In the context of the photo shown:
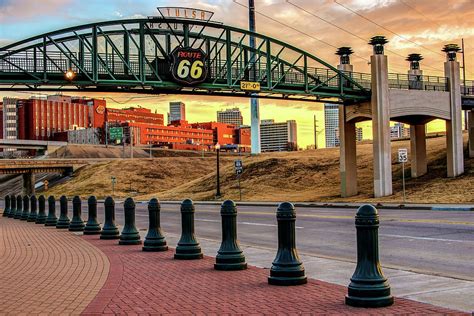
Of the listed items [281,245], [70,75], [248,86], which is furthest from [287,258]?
[248,86]

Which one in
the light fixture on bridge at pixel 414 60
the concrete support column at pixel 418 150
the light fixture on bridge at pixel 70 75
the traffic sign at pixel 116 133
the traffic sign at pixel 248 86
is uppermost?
the traffic sign at pixel 116 133

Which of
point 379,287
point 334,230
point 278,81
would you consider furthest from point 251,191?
point 379,287

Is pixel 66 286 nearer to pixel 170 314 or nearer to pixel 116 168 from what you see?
pixel 170 314

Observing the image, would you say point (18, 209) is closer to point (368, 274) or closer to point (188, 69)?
point (188, 69)

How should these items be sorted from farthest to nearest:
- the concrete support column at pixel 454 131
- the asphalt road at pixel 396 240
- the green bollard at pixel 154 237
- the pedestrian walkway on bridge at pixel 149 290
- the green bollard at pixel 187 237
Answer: the concrete support column at pixel 454 131 → the green bollard at pixel 154 237 → the green bollard at pixel 187 237 → the asphalt road at pixel 396 240 → the pedestrian walkway on bridge at pixel 149 290

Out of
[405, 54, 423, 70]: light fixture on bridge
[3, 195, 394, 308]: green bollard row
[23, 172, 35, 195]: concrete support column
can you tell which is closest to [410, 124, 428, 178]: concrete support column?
[405, 54, 423, 70]: light fixture on bridge

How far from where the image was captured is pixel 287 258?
27.3 feet

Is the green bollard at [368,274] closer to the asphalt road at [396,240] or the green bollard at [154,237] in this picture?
the asphalt road at [396,240]

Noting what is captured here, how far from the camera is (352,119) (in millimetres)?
43062

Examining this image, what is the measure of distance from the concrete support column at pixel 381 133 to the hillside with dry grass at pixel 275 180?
1.37m

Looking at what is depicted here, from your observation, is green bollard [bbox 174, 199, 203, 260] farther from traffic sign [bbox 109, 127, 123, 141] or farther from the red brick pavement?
traffic sign [bbox 109, 127, 123, 141]

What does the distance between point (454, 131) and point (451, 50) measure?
5999 mm

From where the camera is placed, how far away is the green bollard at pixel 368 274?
6711 millimetres

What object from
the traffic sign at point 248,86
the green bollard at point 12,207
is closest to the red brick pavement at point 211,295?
the green bollard at point 12,207
